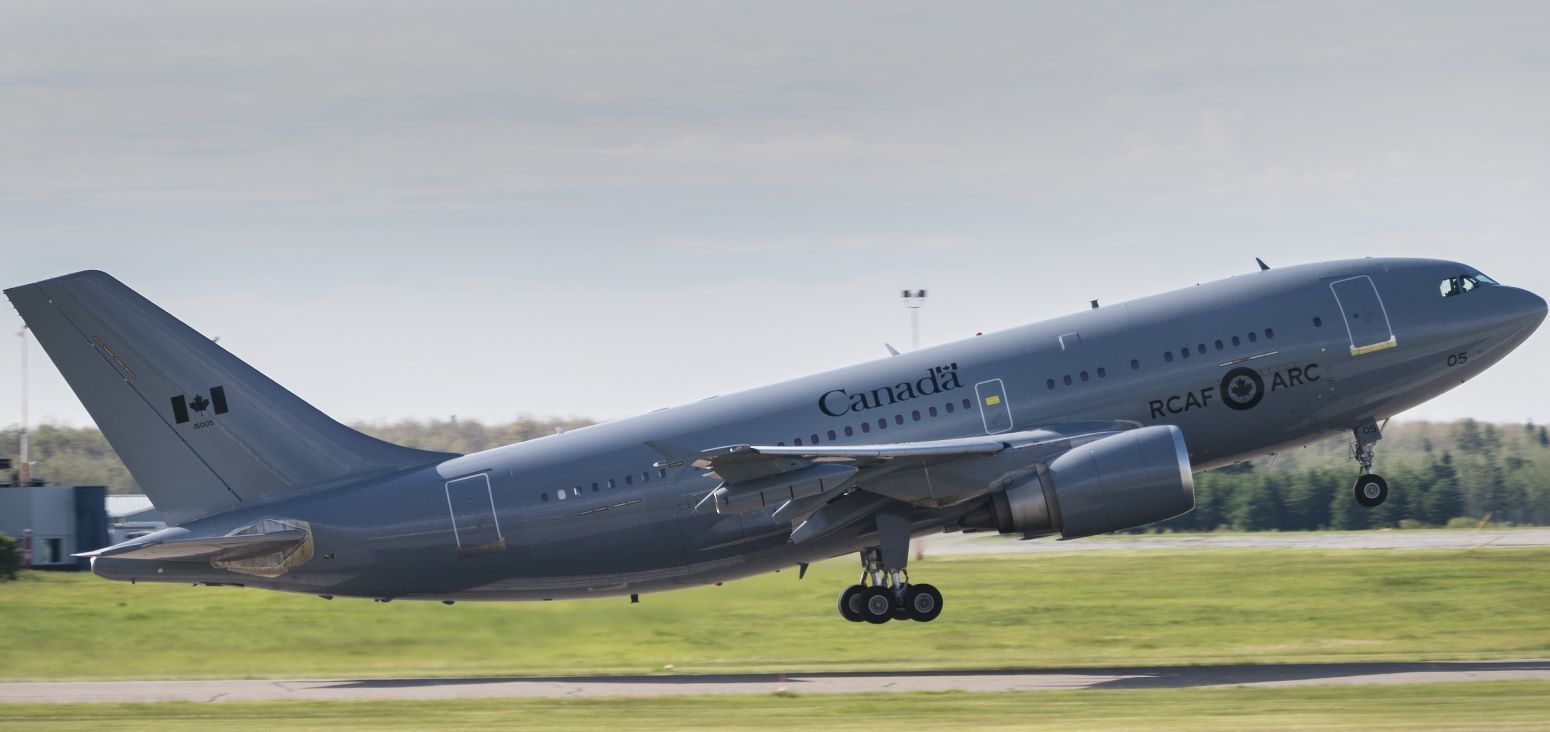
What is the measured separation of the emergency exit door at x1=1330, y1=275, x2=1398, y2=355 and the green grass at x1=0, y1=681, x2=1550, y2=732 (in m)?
7.55

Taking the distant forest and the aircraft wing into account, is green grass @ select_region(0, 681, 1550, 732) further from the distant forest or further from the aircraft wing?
the distant forest

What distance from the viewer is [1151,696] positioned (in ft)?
116

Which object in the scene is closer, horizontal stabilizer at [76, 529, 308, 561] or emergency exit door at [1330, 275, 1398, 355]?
horizontal stabilizer at [76, 529, 308, 561]

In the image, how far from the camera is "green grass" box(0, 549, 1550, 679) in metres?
41.9

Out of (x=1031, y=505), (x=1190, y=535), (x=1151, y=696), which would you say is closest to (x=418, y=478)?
(x=1031, y=505)

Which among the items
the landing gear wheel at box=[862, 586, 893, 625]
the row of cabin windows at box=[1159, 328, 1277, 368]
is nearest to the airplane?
the row of cabin windows at box=[1159, 328, 1277, 368]

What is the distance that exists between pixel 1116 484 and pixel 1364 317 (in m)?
6.98

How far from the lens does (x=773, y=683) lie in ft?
132

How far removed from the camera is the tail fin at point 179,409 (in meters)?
37.7

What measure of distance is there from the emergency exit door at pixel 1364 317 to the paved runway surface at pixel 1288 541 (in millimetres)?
26660

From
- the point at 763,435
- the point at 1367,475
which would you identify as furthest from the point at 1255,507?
the point at 763,435

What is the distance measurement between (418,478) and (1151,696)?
16.9 metres

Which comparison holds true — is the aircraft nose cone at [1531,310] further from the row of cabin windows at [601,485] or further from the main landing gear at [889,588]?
the row of cabin windows at [601,485]

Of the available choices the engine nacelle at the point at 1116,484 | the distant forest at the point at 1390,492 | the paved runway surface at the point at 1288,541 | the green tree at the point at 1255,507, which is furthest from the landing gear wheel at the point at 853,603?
the green tree at the point at 1255,507
